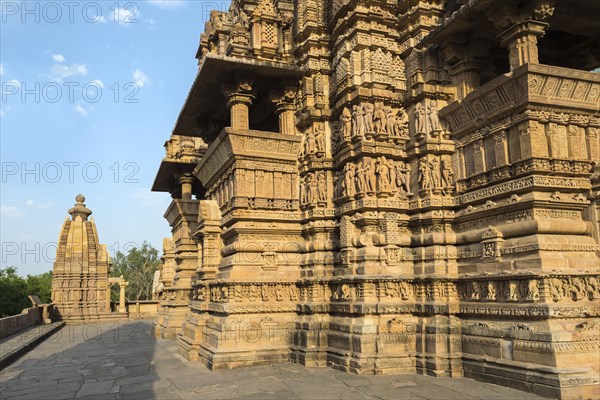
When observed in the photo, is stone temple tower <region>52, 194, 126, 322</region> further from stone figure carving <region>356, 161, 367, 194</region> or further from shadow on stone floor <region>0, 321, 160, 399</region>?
stone figure carving <region>356, 161, 367, 194</region>

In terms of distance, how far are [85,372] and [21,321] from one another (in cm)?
1179

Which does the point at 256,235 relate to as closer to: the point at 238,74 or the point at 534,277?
the point at 238,74

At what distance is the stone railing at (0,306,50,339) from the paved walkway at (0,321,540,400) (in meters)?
5.03

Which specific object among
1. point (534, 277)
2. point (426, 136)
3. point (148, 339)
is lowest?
point (148, 339)

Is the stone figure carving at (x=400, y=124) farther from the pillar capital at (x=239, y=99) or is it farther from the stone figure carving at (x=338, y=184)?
the pillar capital at (x=239, y=99)

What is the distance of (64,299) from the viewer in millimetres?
28750

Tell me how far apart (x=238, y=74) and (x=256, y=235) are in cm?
378

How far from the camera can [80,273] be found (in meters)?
29.4

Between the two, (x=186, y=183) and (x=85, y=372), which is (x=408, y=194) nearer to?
(x=85, y=372)

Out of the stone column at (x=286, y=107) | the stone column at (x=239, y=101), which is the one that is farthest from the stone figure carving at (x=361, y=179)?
the stone column at (x=239, y=101)

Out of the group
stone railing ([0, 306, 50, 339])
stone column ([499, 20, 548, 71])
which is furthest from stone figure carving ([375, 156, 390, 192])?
stone railing ([0, 306, 50, 339])

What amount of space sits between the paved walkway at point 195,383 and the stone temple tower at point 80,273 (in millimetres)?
16734

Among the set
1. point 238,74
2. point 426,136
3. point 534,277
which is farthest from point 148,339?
point 534,277

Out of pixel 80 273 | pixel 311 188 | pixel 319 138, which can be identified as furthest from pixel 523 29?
pixel 80 273
